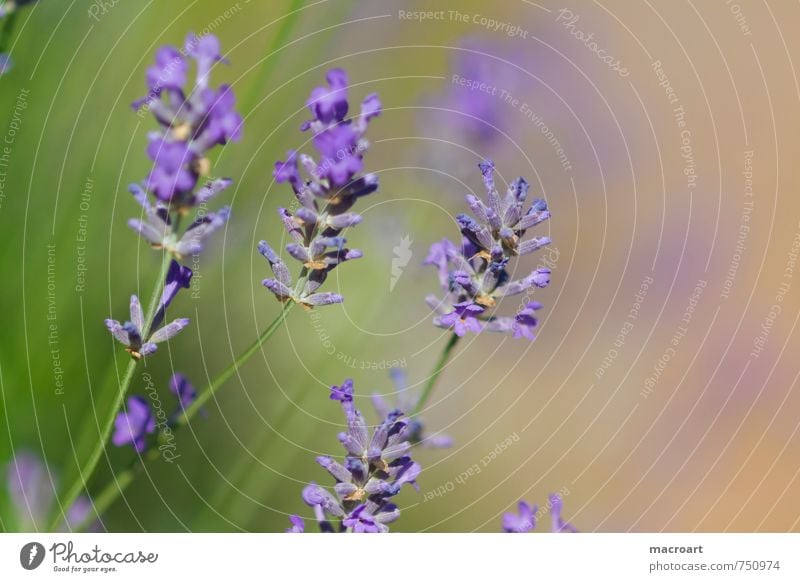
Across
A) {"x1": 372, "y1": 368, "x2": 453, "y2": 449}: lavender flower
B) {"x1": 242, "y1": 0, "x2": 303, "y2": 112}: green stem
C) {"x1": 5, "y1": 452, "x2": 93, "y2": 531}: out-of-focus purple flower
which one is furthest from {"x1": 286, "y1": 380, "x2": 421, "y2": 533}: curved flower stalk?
{"x1": 242, "y1": 0, "x2": 303, "y2": 112}: green stem

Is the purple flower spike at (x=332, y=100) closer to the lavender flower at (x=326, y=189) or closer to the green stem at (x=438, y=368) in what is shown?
the lavender flower at (x=326, y=189)

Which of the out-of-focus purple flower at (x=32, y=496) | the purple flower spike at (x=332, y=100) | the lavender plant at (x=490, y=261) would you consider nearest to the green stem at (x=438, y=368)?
the lavender plant at (x=490, y=261)

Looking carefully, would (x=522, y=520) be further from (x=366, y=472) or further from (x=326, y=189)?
(x=326, y=189)

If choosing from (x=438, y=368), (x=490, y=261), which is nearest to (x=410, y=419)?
(x=438, y=368)

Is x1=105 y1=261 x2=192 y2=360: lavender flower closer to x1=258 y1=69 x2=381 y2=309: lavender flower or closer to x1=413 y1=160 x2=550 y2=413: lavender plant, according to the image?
x1=258 y1=69 x2=381 y2=309: lavender flower

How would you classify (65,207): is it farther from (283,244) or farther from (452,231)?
(452,231)
